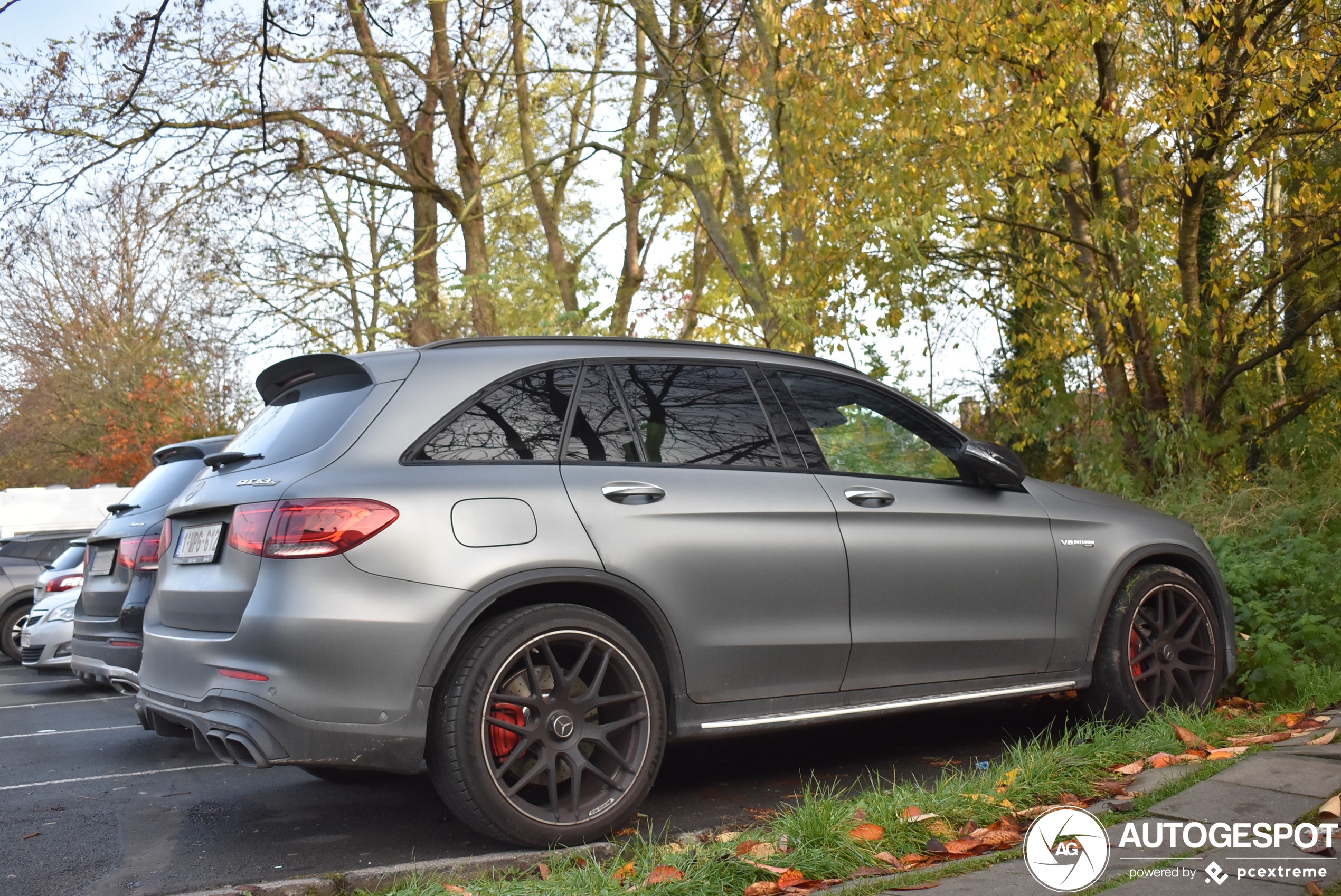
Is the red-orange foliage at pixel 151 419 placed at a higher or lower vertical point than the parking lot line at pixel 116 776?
higher

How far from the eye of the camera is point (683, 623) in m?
4.33

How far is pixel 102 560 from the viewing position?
728cm

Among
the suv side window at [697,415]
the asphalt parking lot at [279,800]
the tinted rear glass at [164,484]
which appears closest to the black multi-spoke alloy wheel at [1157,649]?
the asphalt parking lot at [279,800]

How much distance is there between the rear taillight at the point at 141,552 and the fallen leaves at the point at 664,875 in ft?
12.9

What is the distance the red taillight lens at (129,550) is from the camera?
6.63m

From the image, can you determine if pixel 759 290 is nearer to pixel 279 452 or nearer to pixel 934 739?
pixel 934 739

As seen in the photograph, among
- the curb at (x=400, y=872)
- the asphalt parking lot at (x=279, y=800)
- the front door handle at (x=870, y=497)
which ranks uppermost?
the front door handle at (x=870, y=497)

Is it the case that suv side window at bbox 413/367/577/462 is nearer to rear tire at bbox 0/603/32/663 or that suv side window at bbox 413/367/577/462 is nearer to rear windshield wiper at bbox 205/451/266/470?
rear windshield wiper at bbox 205/451/266/470

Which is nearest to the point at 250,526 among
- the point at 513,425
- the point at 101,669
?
the point at 513,425

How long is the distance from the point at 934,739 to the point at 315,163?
14.3 meters

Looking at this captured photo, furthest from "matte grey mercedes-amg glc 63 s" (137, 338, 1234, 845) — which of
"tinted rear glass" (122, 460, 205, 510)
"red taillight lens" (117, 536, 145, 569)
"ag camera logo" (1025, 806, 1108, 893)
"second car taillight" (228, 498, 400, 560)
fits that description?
"tinted rear glass" (122, 460, 205, 510)

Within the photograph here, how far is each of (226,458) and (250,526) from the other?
0.58 m

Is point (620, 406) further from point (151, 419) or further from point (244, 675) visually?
point (151, 419)

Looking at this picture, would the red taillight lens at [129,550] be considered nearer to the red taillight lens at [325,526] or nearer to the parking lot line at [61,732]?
the parking lot line at [61,732]
